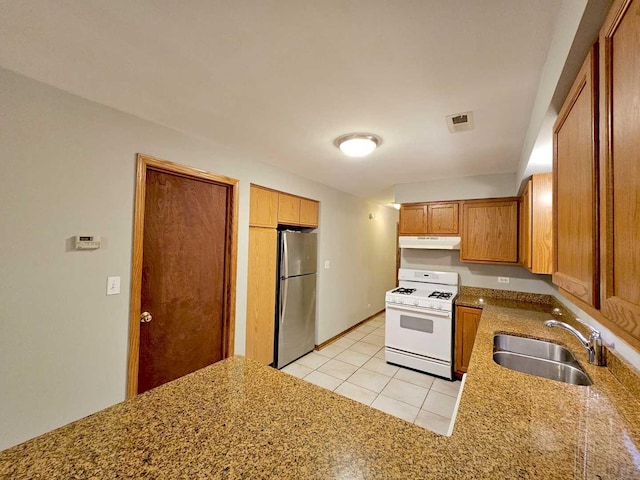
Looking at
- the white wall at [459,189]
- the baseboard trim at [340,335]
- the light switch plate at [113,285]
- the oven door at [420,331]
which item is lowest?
the baseboard trim at [340,335]

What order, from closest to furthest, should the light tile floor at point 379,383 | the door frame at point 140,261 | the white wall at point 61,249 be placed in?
the white wall at point 61,249 → the door frame at point 140,261 → the light tile floor at point 379,383

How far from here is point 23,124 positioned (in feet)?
4.77

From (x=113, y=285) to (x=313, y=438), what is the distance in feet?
5.60

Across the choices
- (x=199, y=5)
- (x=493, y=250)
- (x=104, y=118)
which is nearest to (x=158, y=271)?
(x=104, y=118)

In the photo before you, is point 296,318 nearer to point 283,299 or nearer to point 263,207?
point 283,299

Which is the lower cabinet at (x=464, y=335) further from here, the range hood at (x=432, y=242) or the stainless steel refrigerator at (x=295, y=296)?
the stainless steel refrigerator at (x=295, y=296)

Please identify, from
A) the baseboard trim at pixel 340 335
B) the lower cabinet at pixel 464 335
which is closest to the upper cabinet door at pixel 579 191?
the lower cabinet at pixel 464 335

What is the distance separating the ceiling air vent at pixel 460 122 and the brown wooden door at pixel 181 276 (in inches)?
76.7

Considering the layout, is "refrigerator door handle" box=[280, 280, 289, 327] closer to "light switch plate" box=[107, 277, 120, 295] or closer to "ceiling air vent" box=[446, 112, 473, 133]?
"light switch plate" box=[107, 277, 120, 295]

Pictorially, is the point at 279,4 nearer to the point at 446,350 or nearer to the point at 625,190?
the point at 625,190

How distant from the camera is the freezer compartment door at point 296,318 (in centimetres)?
320

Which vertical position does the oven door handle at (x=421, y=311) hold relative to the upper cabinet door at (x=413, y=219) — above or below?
below

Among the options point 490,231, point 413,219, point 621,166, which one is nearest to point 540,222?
point 490,231

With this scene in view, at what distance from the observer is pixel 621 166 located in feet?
1.97
